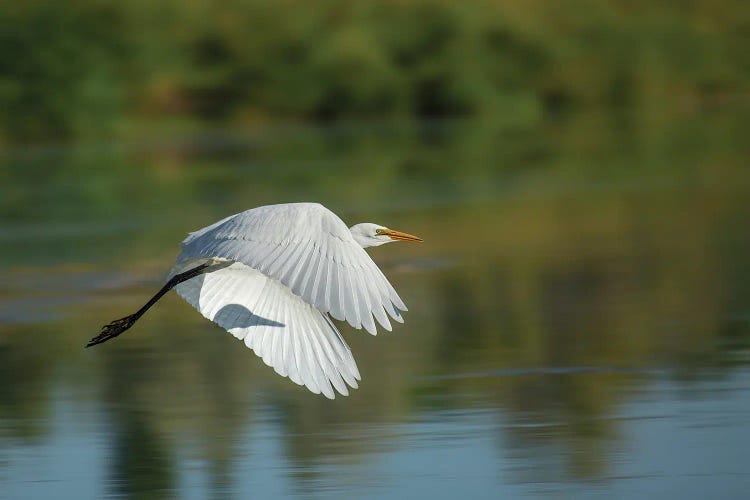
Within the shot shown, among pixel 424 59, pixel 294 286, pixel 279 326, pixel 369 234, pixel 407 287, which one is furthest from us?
pixel 424 59

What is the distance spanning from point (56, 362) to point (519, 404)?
9.90ft

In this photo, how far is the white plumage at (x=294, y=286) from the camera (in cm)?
513

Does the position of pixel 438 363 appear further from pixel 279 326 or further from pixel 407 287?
pixel 407 287

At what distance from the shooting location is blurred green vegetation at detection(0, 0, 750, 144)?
117 feet

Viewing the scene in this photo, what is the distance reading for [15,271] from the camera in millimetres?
12586

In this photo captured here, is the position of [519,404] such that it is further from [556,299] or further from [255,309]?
[556,299]

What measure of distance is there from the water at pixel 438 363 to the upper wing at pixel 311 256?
0.96 metres

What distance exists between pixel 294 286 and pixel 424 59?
3088cm

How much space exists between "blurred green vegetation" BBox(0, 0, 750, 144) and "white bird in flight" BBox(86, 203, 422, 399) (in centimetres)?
2679

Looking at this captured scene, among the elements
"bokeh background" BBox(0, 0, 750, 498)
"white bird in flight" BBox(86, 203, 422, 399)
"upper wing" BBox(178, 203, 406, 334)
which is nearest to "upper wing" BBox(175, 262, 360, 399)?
"white bird in flight" BBox(86, 203, 422, 399)

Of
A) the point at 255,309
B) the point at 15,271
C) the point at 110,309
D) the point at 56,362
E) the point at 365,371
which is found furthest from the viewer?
the point at 15,271

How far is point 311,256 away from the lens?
214 inches

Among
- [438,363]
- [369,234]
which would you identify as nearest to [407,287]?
[438,363]

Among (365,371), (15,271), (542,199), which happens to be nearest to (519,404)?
(365,371)
